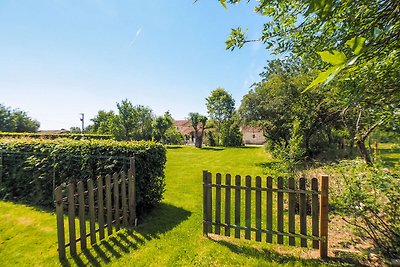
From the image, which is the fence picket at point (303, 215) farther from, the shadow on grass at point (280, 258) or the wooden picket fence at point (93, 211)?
the wooden picket fence at point (93, 211)

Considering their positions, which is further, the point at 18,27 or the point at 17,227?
the point at 18,27

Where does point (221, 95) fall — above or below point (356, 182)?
above

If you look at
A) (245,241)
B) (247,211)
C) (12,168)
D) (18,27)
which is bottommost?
(245,241)

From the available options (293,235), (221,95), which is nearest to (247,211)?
(293,235)

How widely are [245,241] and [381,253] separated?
2.15 m

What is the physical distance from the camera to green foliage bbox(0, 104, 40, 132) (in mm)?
40406

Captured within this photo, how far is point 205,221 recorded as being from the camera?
4.74 m

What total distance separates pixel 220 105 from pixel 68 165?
4011 centimetres

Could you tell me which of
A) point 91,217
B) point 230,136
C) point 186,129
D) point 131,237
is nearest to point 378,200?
point 131,237

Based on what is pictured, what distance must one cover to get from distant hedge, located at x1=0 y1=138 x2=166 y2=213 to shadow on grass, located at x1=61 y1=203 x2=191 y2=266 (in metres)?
0.54

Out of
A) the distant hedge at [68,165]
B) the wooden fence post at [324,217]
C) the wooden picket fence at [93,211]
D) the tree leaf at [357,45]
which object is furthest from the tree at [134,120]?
the tree leaf at [357,45]

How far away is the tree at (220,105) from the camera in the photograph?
147 ft

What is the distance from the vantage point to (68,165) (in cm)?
632

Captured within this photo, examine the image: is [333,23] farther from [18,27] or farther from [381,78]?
[18,27]
